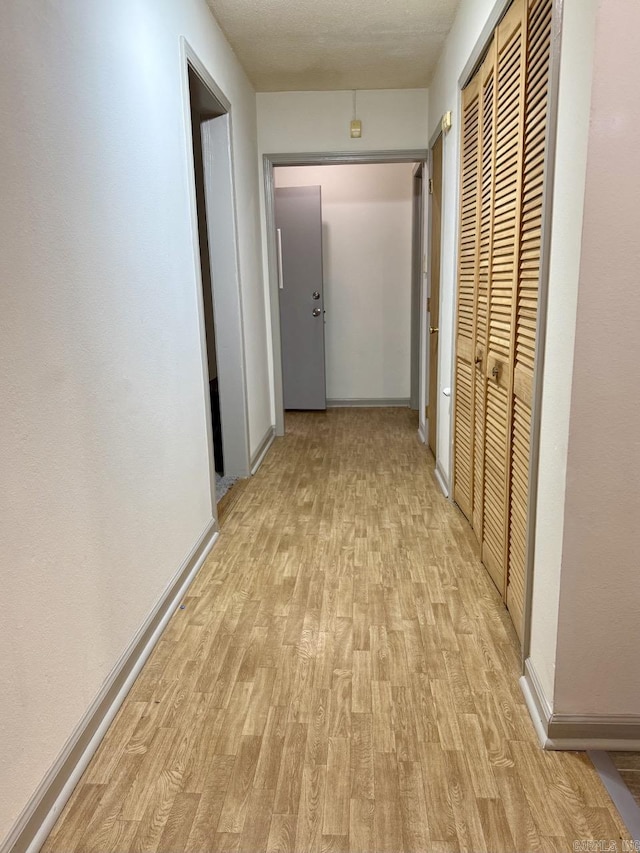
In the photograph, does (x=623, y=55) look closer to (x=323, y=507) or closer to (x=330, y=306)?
(x=323, y=507)

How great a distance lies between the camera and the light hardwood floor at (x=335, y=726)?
1.28m

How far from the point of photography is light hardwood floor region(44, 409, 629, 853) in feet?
4.20

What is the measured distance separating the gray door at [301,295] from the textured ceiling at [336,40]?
3.32ft

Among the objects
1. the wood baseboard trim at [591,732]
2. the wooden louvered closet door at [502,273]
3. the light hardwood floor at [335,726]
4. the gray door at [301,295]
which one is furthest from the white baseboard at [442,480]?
the gray door at [301,295]

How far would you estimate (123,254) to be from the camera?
177 centimetres

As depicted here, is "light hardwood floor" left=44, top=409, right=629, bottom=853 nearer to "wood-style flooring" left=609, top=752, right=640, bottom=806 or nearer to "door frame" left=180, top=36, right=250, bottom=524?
"wood-style flooring" left=609, top=752, right=640, bottom=806

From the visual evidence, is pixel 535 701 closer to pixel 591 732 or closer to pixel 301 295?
pixel 591 732

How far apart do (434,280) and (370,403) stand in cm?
208

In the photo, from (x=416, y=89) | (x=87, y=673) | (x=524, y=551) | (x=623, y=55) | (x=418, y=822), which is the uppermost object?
(x=416, y=89)

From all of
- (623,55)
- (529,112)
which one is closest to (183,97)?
(529,112)

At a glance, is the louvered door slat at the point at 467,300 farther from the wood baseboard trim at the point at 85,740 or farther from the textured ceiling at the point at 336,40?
the wood baseboard trim at the point at 85,740

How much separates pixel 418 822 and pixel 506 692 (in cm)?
52

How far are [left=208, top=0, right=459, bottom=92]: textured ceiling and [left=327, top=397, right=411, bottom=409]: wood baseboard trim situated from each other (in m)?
2.61

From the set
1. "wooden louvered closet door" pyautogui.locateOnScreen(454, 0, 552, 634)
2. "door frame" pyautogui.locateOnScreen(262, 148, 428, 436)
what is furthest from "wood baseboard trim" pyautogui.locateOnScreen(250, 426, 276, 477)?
"wooden louvered closet door" pyautogui.locateOnScreen(454, 0, 552, 634)
